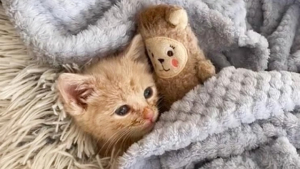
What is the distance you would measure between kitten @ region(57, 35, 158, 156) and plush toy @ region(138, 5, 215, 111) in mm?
37

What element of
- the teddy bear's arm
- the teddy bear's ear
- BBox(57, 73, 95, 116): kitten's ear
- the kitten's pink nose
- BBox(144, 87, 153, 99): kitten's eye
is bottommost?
the kitten's pink nose

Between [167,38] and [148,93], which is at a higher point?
[167,38]

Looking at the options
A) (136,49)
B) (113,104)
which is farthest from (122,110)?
(136,49)

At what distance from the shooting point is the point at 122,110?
3.37 feet

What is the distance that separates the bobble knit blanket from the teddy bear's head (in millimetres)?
73

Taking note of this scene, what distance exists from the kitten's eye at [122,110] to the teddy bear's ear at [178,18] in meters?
0.21

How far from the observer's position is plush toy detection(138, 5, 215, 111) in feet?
3.29

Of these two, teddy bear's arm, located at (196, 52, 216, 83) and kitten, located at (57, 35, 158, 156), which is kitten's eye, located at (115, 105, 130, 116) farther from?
teddy bear's arm, located at (196, 52, 216, 83)

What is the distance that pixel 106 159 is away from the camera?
104cm

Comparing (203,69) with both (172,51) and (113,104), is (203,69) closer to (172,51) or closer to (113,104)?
(172,51)

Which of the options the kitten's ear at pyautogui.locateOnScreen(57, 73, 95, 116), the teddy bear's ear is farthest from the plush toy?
the kitten's ear at pyautogui.locateOnScreen(57, 73, 95, 116)

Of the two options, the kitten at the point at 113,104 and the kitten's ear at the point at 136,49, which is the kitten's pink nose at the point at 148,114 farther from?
the kitten's ear at the point at 136,49

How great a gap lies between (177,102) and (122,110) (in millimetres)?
119

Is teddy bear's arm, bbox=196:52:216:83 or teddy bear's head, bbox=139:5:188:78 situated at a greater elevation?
teddy bear's head, bbox=139:5:188:78
